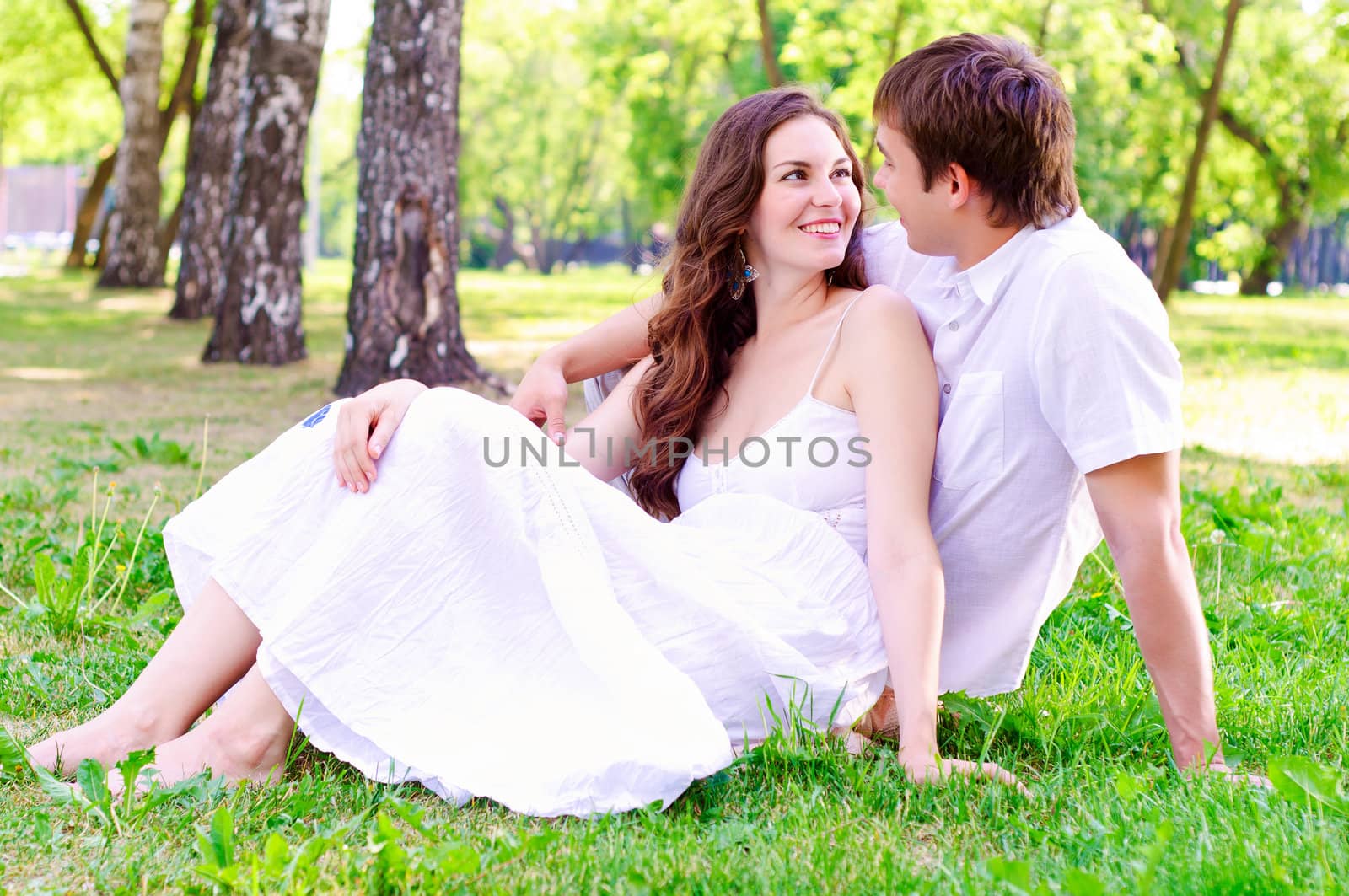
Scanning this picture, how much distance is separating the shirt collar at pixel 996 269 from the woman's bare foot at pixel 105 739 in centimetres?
182

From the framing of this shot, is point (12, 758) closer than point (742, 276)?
Yes

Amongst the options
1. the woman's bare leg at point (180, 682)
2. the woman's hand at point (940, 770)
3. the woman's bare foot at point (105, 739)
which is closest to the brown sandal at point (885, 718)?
the woman's hand at point (940, 770)

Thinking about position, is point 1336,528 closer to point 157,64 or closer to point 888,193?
point 888,193

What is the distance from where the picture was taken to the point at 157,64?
53.2ft

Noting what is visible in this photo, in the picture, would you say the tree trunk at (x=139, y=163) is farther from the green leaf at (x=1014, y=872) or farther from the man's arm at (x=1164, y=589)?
the green leaf at (x=1014, y=872)

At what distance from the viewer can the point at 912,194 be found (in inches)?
101

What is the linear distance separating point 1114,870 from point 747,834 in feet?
1.96

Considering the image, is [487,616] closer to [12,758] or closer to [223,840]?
[223,840]

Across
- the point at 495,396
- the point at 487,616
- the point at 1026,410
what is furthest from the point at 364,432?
the point at 495,396

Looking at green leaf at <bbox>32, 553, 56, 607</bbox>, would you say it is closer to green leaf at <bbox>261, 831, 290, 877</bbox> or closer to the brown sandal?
green leaf at <bbox>261, 831, 290, 877</bbox>

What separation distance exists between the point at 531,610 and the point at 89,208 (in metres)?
26.6

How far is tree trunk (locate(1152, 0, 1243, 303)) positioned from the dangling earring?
14.6 m

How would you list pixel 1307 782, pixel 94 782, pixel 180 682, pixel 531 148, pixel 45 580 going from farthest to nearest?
pixel 531 148 → pixel 45 580 → pixel 180 682 → pixel 94 782 → pixel 1307 782

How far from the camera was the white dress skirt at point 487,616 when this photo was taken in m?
2.44
